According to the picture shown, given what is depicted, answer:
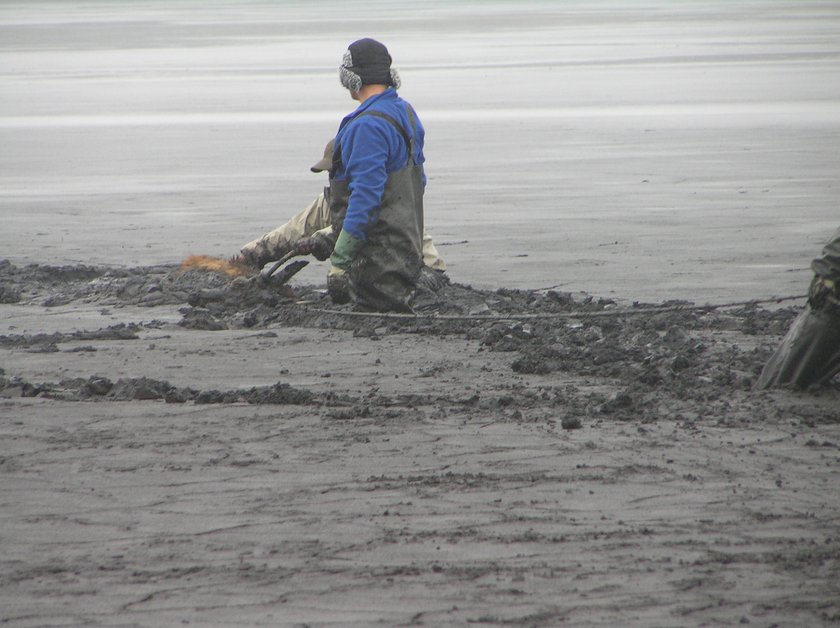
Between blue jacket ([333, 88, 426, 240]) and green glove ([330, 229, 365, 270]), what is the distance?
0.04 m

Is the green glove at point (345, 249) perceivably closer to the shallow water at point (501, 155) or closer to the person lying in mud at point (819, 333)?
the shallow water at point (501, 155)

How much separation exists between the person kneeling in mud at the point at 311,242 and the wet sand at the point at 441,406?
0.27 meters

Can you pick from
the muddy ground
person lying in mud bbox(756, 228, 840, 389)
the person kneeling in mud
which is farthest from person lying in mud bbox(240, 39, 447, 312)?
person lying in mud bbox(756, 228, 840, 389)

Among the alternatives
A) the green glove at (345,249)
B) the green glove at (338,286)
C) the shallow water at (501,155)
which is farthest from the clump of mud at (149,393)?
the shallow water at (501,155)

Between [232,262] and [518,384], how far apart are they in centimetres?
345

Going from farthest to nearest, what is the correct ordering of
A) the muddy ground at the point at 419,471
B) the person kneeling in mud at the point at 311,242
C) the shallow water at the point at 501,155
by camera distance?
the shallow water at the point at 501,155 < the person kneeling in mud at the point at 311,242 < the muddy ground at the point at 419,471

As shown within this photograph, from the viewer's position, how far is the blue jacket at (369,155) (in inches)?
316

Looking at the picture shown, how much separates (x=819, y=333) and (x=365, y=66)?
3.23 meters

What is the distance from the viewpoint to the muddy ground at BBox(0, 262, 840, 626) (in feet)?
13.7

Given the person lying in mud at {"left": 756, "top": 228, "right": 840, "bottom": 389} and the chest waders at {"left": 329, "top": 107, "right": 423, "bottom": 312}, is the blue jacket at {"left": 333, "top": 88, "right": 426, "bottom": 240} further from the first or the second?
the person lying in mud at {"left": 756, "top": 228, "right": 840, "bottom": 389}

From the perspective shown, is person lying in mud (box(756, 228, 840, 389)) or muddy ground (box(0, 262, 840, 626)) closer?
muddy ground (box(0, 262, 840, 626))

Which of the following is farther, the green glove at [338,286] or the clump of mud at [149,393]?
the green glove at [338,286]

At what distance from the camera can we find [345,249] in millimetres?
8219

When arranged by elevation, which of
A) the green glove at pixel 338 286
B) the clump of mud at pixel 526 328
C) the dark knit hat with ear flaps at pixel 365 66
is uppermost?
the dark knit hat with ear flaps at pixel 365 66
